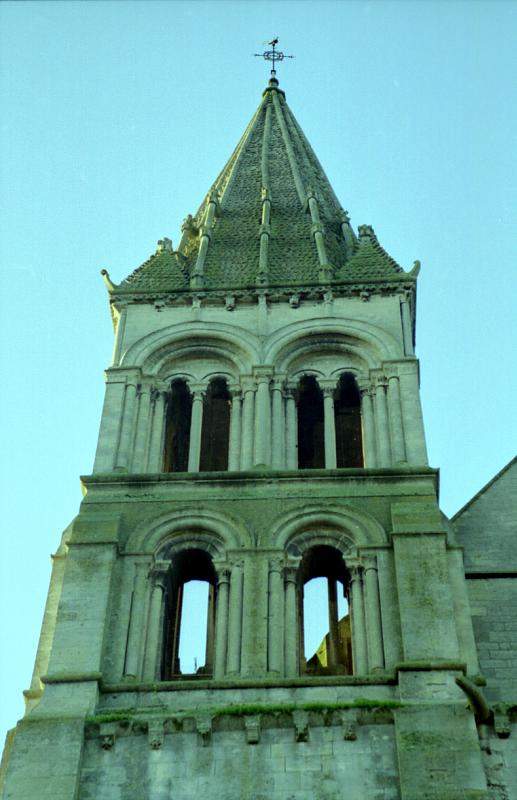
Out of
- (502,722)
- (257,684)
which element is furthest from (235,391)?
(502,722)

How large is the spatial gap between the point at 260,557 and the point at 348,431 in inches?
280

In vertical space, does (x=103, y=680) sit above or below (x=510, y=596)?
below

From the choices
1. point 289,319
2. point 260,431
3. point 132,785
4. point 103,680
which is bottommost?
point 132,785

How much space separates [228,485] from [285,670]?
452cm

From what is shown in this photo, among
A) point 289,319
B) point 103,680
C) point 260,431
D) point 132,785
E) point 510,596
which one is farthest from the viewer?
point 289,319

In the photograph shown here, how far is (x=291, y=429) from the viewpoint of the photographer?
27.8m

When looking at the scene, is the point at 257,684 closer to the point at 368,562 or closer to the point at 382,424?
the point at 368,562

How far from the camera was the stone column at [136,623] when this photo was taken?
74.7 ft

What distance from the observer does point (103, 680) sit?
73.3 feet

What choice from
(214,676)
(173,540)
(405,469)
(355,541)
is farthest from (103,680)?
(405,469)

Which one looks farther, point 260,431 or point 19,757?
point 260,431

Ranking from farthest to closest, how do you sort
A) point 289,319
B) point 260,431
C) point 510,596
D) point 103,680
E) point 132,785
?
1. point 289,319
2. point 260,431
3. point 510,596
4. point 103,680
5. point 132,785

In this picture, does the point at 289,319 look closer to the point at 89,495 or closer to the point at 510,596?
the point at 89,495

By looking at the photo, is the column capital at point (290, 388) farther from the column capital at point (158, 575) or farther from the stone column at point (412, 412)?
the column capital at point (158, 575)
